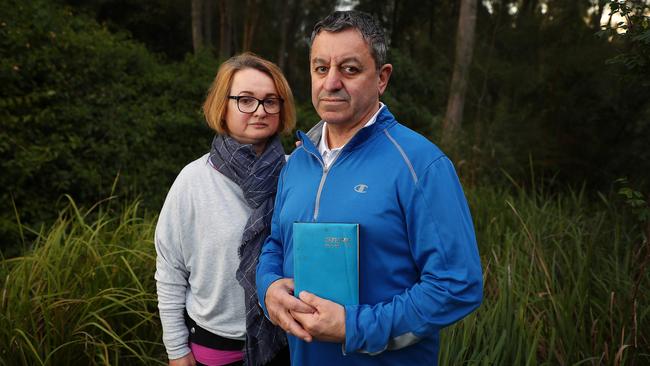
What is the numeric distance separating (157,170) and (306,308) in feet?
15.4

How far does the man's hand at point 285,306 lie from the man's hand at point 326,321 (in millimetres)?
23

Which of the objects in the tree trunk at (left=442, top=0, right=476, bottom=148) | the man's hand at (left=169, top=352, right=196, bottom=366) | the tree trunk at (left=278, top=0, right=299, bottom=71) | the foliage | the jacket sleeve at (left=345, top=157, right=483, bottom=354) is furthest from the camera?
the tree trunk at (left=278, top=0, right=299, bottom=71)

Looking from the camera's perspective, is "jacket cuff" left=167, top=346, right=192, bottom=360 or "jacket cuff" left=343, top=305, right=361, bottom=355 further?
"jacket cuff" left=167, top=346, right=192, bottom=360

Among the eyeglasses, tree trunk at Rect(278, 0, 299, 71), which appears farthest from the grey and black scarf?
A: tree trunk at Rect(278, 0, 299, 71)

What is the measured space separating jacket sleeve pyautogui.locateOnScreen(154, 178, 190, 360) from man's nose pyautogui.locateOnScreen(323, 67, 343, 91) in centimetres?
74

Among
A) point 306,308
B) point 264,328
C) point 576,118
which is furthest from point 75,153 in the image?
point 576,118

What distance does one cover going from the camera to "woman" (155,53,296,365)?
1775mm

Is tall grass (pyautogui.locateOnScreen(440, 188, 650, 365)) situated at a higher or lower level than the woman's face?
lower

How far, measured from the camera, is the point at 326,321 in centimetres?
127

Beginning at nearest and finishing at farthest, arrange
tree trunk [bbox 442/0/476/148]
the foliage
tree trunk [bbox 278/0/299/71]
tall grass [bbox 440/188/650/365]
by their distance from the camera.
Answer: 1. tall grass [bbox 440/188/650/365]
2. the foliage
3. tree trunk [bbox 442/0/476/148]
4. tree trunk [bbox 278/0/299/71]

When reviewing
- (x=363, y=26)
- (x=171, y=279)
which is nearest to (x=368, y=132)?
(x=363, y=26)

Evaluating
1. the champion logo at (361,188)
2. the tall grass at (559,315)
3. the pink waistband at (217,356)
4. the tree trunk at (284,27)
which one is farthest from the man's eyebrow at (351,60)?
the tree trunk at (284,27)

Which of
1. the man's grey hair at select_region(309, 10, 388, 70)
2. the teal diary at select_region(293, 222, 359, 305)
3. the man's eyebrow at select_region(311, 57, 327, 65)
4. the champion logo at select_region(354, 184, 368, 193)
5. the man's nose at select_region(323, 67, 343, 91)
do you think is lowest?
the teal diary at select_region(293, 222, 359, 305)

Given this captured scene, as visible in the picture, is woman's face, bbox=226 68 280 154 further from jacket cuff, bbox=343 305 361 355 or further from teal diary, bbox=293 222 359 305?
jacket cuff, bbox=343 305 361 355
